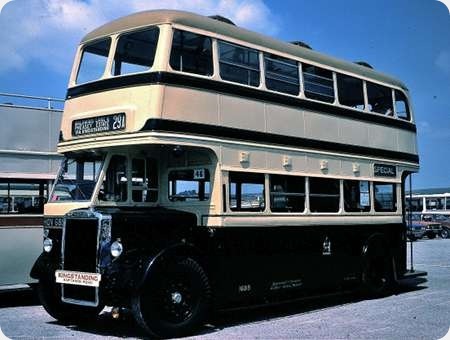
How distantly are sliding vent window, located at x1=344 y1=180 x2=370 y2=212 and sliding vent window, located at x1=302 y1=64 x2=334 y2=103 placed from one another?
1.62m

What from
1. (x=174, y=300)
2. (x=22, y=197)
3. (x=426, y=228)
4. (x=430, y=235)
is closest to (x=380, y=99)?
(x=174, y=300)

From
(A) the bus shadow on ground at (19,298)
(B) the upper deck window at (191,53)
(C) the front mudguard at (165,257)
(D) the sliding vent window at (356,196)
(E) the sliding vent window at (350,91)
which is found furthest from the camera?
(E) the sliding vent window at (350,91)

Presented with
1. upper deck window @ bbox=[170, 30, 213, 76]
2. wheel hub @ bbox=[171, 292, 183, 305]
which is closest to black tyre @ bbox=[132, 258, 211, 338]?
wheel hub @ bbox=[171, 292, 183, 305]

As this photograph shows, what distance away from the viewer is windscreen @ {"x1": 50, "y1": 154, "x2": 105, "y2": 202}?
9039 mm

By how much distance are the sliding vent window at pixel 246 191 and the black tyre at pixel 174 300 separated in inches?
49.1

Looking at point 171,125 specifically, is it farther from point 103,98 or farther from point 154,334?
point 154,334

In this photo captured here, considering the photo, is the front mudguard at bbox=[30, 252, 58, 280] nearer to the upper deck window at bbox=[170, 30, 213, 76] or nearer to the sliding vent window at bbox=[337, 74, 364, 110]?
the upper deck window at bbox=[170, 30, 213, 76]

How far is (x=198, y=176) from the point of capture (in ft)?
30.4

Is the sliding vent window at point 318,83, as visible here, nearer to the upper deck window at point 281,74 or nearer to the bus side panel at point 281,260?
the upper deck window at point 281,74

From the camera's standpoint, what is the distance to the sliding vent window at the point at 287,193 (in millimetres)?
9945

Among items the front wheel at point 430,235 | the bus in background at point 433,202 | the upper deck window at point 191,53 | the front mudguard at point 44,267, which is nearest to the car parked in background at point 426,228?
the front wheel at point 430,235

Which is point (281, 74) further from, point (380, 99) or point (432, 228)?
point (432, 228)

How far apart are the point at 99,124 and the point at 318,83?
13.6 feet

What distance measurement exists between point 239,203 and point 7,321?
12.6ft
